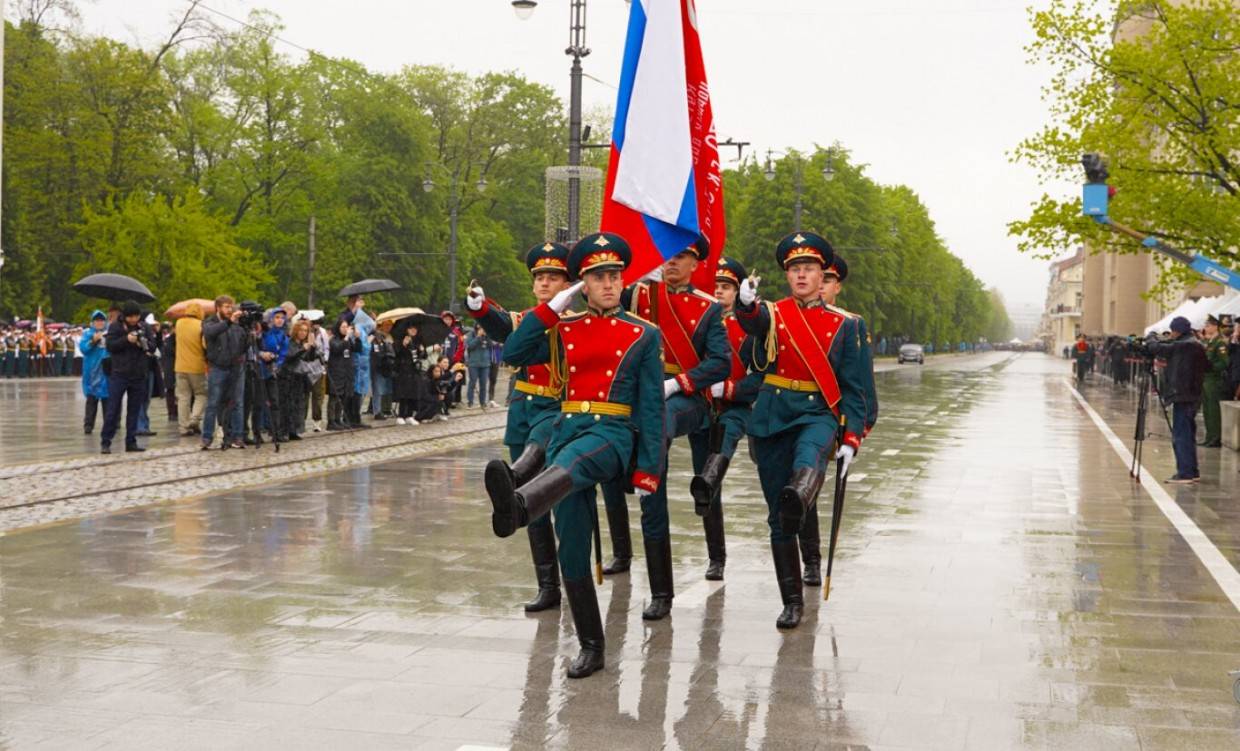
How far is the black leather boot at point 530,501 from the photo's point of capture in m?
5.92

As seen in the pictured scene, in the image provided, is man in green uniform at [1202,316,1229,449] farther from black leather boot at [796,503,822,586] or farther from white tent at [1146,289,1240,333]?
black leather boot at [796,503,822,586]

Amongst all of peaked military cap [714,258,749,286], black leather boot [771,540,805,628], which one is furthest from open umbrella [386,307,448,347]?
black leather boot [771,540,805,628]

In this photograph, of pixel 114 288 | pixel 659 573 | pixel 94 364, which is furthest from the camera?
pixel 114 288

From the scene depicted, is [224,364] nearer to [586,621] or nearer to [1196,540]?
[1196,540]

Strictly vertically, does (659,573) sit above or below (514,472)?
below

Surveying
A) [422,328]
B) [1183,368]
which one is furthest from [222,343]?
[1183,368]

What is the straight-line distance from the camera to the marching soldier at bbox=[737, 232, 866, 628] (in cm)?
764

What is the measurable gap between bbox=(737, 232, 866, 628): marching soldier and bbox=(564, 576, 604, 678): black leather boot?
145 cm

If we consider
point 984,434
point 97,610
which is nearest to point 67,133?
point 984,434

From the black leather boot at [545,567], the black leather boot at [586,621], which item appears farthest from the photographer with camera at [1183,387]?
the black leather boot at [586,621]

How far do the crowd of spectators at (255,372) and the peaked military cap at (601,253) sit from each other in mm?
8870

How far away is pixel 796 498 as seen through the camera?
6.98m

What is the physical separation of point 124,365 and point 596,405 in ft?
39.8

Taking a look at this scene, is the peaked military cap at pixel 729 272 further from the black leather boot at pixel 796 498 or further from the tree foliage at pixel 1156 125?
the tree foliage at pixel 1156 125
